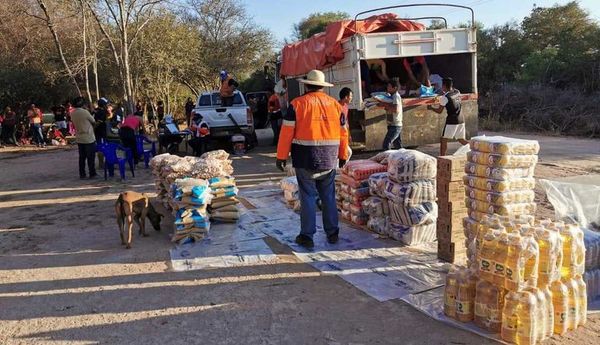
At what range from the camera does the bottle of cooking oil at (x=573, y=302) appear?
3.61 m

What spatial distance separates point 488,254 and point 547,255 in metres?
0.37

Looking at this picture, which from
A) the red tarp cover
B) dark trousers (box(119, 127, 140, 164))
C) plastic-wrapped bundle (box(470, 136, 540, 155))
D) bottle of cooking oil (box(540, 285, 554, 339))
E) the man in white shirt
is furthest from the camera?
dark trousers (box(119, 127, 140, 164))

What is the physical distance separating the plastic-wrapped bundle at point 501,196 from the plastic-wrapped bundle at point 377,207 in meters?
1.33

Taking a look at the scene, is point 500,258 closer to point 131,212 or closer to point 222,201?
point 222,201

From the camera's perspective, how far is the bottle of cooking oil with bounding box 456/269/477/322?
371 cm

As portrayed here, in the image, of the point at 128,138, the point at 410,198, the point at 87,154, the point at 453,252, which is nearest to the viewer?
the point at 453,252

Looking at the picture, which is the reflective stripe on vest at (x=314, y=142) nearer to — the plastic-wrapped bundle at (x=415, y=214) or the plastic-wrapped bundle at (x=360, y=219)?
the plastic-wrapped bundle at (x=415, y=214)

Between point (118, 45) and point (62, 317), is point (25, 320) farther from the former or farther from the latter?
point (118, 45)

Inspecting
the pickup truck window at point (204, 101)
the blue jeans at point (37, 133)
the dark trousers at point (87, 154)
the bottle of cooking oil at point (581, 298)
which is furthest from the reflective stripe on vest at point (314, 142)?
the blue jeans at point (37, 133)

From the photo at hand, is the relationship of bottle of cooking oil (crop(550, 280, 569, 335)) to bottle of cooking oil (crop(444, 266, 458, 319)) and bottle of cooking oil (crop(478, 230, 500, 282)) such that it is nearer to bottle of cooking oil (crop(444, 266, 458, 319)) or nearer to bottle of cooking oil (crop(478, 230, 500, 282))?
bottle of cooking oil (crop(478, 230, 500, 282))

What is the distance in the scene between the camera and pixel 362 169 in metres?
6.38

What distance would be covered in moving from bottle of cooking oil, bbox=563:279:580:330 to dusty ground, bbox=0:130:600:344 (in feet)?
0.27

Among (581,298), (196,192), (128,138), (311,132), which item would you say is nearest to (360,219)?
(311,132)

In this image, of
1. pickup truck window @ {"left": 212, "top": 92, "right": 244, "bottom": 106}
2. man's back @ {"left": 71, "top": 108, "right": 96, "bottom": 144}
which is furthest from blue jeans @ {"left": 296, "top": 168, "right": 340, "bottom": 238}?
pickup truck window @ {"left": 212, "top": 92, "right": 244, "bottom": 106}
